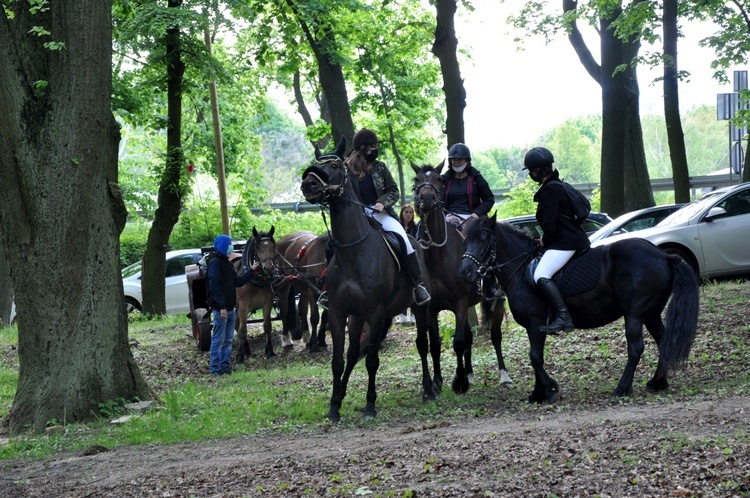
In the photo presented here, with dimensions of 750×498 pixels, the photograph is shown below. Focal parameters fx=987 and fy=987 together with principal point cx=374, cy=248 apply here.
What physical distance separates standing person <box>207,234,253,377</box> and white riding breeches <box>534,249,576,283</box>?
6.64 m

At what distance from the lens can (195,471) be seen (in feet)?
27.0

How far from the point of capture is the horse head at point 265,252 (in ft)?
55.6

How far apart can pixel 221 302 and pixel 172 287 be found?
13.3 meters

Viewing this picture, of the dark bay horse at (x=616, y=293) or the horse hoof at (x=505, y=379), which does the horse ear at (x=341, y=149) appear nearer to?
the dark bay horse at (x=616, y=293)

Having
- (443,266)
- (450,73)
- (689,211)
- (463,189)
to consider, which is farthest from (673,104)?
(443,266)

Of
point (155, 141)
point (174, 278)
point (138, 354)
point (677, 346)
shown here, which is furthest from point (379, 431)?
point (155, 141)

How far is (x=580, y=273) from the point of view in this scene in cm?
1053

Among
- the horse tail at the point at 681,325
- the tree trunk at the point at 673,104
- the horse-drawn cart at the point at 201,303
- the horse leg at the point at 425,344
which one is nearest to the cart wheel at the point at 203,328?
the horse-drawn cart at the point at 201,303

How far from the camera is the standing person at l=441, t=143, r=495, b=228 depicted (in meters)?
13.0

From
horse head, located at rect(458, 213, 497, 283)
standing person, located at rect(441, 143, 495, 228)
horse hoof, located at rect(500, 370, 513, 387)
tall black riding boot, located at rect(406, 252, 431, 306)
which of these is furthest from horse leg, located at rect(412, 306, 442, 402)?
standing person, located at rect(441, 143, 495, 228)

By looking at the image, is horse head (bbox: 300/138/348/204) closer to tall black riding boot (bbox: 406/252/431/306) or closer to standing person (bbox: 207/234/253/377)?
tall black riding boot (bbox: 406/252/431/306)

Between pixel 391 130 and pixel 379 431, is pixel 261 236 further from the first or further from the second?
pixel 391 130

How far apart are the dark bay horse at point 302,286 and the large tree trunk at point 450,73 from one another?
9.48 ft

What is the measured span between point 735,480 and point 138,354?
14.1 metres
